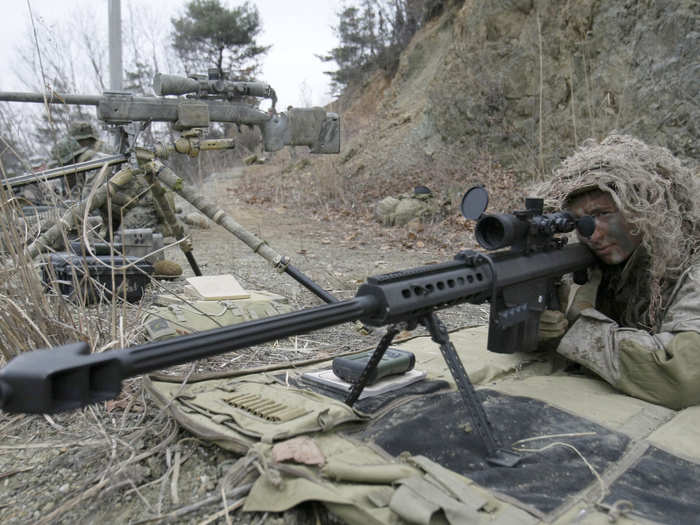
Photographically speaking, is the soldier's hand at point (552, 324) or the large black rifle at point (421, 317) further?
the soldier's hand at point (552, 324)

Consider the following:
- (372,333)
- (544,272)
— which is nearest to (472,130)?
(372,333)

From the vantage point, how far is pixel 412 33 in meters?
17.4

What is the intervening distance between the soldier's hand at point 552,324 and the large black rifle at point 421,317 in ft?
0.25

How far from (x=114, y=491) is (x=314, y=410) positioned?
741 millimetres

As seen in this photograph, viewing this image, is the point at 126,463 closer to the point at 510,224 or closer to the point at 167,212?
the point at 510,224

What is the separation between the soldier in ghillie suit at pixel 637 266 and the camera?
8.04 ft

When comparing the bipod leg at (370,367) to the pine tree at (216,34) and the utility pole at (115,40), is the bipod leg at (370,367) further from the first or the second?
the pine tree at (216,34)

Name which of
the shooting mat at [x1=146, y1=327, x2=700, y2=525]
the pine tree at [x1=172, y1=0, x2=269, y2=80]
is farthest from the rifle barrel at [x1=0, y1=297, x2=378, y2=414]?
the pine tree at [x1=172, y1=0, x2=269, y2=80]

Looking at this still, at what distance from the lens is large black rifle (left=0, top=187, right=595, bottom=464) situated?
4.10 feet

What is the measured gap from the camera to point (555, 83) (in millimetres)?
9312

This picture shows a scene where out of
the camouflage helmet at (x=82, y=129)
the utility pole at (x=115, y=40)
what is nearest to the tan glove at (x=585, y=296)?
the utility pole at (x=115, y=40)

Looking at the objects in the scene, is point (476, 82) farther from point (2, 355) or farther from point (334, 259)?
point (2, 355)

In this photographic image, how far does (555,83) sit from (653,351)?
Result: 802 cm

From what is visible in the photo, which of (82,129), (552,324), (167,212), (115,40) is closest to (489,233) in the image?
(552,324)
